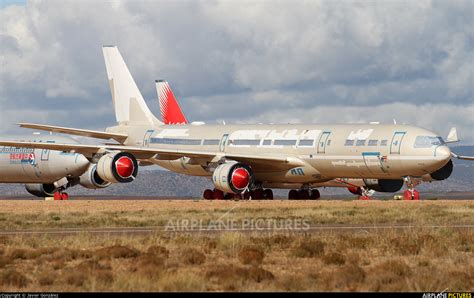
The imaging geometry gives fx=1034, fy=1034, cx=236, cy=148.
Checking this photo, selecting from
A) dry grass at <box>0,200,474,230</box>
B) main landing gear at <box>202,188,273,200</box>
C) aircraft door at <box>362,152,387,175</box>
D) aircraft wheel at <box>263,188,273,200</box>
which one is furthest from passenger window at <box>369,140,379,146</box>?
aircraft wheel at <box>263,188,273,200</box>

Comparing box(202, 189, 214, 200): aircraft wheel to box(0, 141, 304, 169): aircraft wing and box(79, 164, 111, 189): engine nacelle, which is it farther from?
box(79, 164, 111, 189): engine nacelle

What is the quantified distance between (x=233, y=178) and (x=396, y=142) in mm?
9116

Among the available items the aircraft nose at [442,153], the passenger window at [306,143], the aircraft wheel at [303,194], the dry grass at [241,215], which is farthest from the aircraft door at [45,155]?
the aircraft nose at [442,153]

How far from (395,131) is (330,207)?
7.72 meters

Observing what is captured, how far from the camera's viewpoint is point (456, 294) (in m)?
→ 18.3

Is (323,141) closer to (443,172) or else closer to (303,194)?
(303,194)

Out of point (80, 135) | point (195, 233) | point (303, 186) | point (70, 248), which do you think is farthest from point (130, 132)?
point (70, 248)

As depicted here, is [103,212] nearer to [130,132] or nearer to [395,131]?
[395,131]

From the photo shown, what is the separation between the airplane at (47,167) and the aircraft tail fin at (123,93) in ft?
16.7

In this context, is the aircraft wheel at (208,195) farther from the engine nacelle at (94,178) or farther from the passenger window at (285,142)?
the engine nacelle at (94,178)

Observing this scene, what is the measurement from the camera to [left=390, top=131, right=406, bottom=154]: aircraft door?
2140 inches

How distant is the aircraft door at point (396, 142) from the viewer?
5434 cm

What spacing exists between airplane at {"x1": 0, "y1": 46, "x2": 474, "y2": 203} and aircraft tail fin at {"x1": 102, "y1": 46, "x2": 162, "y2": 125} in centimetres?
376

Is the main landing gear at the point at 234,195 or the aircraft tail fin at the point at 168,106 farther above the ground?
the aircraft tail fin at the point at 168,106
